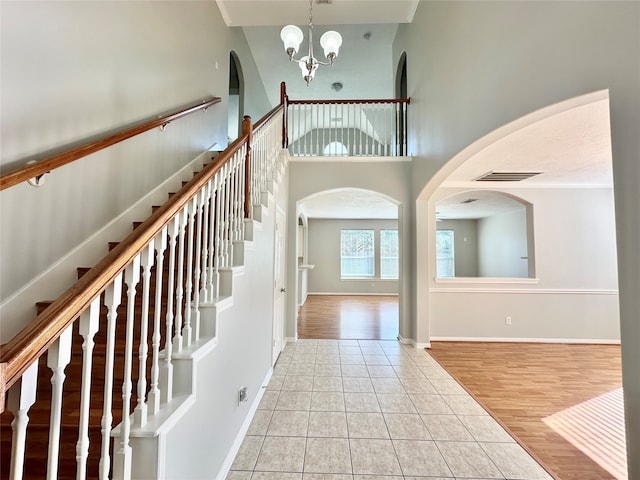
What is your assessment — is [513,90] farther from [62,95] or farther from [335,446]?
[62,95]

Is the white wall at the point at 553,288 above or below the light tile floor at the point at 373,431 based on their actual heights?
above

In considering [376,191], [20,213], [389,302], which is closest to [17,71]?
[20,213]

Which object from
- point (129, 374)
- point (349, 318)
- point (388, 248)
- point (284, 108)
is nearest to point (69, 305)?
point (129, 374)

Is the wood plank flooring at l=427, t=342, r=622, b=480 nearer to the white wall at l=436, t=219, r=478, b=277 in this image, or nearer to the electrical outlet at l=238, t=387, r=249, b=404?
the electrical outlet at l=238, t=387, r=249, b=404

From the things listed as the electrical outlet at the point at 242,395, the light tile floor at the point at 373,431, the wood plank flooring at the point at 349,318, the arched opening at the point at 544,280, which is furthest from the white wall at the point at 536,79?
the wood plank flooring at the point at 349,318

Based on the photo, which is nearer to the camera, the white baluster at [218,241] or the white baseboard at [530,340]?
the white baluster at [218,241]

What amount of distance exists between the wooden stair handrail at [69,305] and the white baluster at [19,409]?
0.17 ft

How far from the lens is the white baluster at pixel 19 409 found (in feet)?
2.18

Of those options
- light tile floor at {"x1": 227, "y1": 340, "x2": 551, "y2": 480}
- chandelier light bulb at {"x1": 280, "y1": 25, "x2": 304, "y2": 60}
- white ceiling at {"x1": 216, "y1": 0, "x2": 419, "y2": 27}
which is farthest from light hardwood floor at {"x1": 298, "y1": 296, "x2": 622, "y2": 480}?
white ceiling at {"x1": 216, "y1": 0, "x2": 419, "y2": 27}

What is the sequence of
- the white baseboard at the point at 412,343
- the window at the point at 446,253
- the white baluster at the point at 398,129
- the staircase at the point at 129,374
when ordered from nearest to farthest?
the staircase at the point at 129,374 < the white baseboard at the point at 412,343 < the white baluster at the point at 398,129 < the window at the point at 446,253

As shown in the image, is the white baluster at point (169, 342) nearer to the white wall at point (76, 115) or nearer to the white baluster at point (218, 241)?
the white baluster at point (218, 241)

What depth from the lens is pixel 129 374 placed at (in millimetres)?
1057

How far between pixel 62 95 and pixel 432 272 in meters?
4.62

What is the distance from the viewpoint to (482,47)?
7.57 feet
